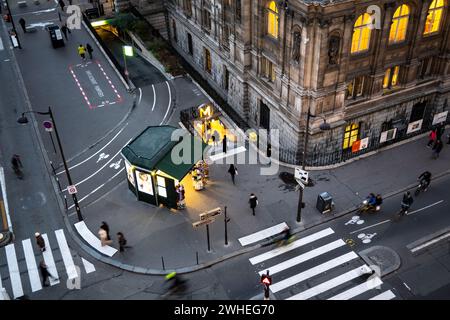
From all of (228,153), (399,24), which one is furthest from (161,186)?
(399,24)

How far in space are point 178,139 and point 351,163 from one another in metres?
12.4

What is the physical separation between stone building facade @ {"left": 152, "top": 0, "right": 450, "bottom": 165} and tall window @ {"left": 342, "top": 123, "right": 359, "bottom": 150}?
8cm

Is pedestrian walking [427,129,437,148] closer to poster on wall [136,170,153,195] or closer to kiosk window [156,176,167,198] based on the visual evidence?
kiosk window [156,176,167,198]

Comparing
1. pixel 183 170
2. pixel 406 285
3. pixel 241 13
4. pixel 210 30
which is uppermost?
pixel 241 13

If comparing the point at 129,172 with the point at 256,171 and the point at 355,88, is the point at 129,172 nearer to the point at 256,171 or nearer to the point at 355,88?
the point at 256,171

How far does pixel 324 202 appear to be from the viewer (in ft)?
97.0

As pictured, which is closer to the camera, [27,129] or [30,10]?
[27,129]

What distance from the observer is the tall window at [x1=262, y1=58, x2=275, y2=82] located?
3541 cm

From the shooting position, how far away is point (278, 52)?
33.2 meters

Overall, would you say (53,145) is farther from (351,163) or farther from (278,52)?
(351,163)

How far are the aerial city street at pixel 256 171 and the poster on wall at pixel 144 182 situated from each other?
218 millimetres

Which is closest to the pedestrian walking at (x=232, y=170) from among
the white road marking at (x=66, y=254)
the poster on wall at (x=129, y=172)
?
the poster on wall at (x=129, y=172)

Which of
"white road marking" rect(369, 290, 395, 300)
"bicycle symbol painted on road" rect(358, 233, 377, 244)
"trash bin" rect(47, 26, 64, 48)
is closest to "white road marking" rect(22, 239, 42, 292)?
"white road marking" rect(369, 290, 395, 300)

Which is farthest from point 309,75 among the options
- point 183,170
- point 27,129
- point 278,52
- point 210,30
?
point 27,129
